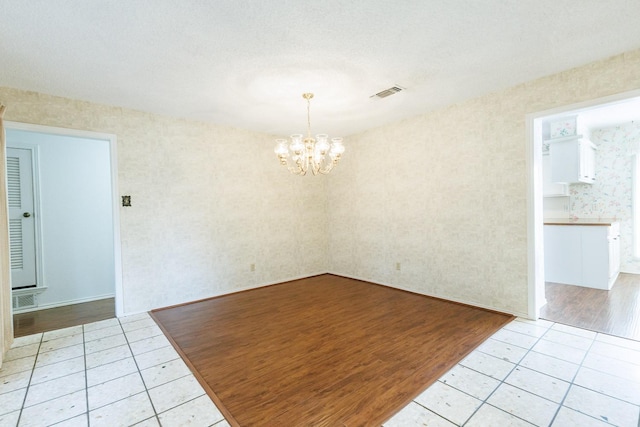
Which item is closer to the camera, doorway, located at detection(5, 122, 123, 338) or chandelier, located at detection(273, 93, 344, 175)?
chandelier, located at detection(273, 93, 344, 175)

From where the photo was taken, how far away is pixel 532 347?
8.20 feet

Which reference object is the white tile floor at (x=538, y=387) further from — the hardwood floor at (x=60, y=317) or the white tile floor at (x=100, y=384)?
the hardwood floor at (x=60, y=317)

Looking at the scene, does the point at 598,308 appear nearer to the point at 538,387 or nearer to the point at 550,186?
the point at 538,387

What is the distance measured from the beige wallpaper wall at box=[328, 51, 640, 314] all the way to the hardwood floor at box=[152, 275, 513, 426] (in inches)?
18.0

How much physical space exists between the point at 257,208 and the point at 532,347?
12.9 ft

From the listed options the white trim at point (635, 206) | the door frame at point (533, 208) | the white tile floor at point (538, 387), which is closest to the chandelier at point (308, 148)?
the door frame at point (533, 208)

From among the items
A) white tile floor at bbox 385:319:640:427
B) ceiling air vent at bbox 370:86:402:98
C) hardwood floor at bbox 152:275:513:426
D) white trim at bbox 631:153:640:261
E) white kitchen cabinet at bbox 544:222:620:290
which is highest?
ceiling air vent at bbox 370:86:402:98

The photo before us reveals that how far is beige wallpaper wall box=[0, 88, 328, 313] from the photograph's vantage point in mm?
3584

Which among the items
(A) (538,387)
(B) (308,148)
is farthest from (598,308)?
(B) (308,148)

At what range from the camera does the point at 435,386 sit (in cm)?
201

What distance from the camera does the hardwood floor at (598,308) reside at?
2.86 meters

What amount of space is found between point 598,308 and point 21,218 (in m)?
7.51

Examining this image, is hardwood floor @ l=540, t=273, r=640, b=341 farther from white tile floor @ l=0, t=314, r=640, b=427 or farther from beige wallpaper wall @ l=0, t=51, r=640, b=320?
beige wallpaper wall @ l=0, t=51, r=640, b=320

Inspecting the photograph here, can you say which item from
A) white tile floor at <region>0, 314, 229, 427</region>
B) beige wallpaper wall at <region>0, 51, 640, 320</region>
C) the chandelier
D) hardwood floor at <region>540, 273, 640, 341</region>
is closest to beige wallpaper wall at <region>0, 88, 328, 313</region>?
beige wallpaper wall at <region>0, 51, 640, 320</region>
